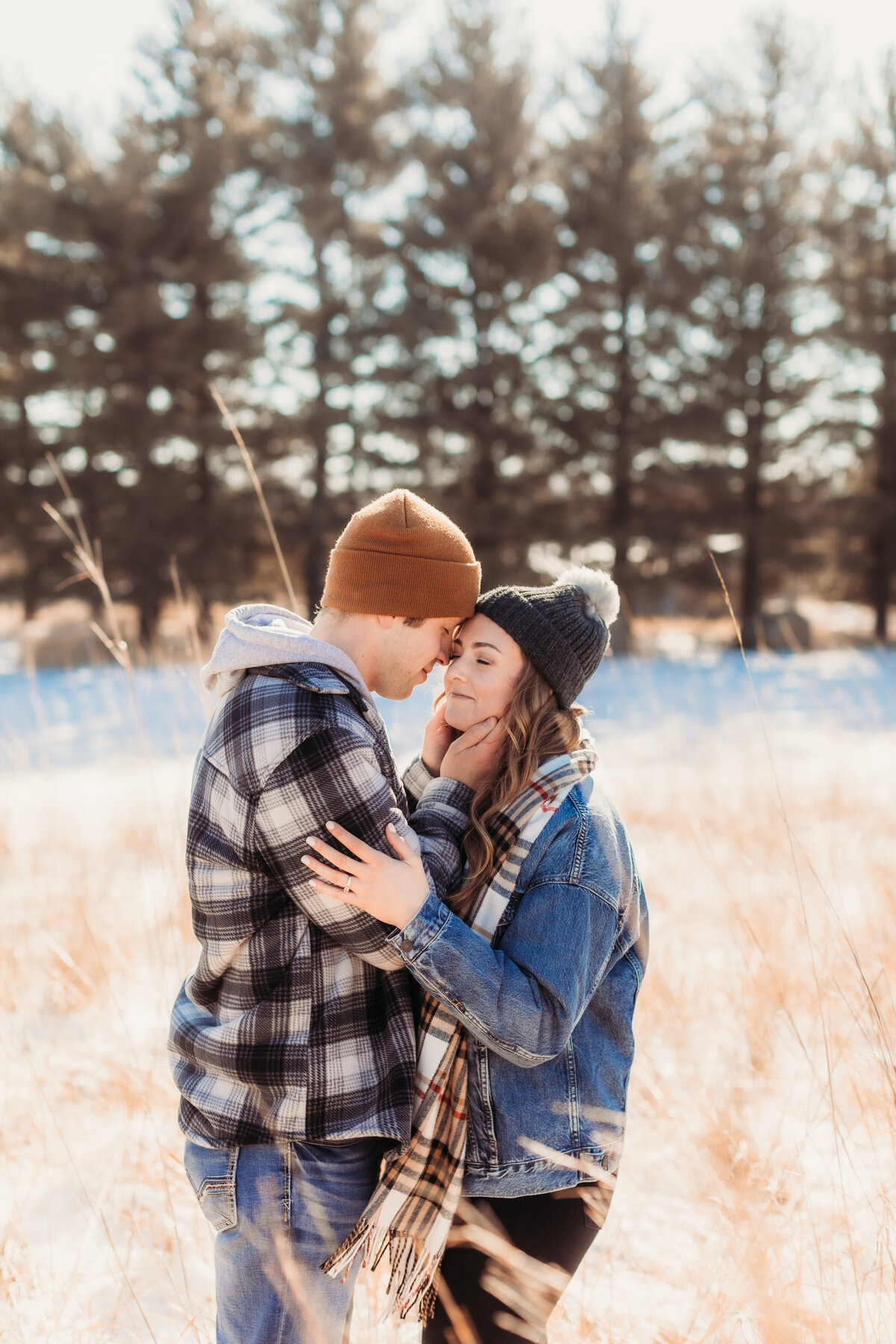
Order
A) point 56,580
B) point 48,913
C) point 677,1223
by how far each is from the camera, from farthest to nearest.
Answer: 1. point 56,580
2. point 48,913
3. point 677,1223

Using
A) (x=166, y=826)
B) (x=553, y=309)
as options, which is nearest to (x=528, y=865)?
(x=166, y=826)

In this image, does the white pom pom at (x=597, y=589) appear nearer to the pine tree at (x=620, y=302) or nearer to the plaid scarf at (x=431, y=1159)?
the plaid scarf at (x=431, y=1159)

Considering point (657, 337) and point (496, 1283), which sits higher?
point (657, 337)

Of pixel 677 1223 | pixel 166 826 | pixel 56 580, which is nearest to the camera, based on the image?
pixel 677 1223

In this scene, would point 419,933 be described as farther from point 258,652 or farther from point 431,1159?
point 258,652

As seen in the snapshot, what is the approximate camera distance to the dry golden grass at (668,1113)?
80.4 inches

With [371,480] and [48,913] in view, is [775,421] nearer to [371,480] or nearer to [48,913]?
[371,480]

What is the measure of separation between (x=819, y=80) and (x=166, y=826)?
19270 millimetres

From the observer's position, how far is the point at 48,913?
4160mm

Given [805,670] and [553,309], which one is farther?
[553,309]

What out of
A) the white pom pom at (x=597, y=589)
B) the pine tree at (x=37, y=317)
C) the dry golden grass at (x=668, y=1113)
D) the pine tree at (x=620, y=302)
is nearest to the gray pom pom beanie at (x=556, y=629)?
the white pom pom at (x=597, y=589)

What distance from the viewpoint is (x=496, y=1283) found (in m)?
1.53

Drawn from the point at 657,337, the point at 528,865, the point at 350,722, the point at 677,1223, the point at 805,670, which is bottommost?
the point at 805,670

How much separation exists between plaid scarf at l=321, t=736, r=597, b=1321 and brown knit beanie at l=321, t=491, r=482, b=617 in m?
0.46
